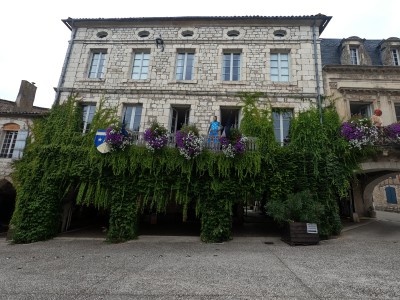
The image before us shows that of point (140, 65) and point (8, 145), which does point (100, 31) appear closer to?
point (140, 65)

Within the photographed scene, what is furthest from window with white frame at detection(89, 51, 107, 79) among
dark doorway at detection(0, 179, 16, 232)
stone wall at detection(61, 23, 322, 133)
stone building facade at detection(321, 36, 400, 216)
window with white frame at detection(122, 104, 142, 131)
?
stone building facade at detection(321, 36, 400, 216)

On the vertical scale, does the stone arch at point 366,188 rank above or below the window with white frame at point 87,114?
below

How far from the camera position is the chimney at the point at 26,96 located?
49.2ft

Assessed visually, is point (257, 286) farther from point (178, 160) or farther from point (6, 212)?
point (6, 212)

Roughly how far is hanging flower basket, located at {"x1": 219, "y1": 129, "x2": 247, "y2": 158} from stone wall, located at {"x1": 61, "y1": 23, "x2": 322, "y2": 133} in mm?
1678

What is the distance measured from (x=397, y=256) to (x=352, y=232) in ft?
10.6

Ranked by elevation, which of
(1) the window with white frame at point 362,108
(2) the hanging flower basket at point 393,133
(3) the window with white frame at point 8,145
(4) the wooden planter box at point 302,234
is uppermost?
(1) the window with white frame at point 362,108

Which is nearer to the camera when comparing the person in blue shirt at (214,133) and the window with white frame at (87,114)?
the person in blue shirt at (214,133)

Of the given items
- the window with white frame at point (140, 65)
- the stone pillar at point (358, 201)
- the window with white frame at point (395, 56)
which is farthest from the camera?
the stone pillar at point (358, 201)

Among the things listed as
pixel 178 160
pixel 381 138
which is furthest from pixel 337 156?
pixel 178 160

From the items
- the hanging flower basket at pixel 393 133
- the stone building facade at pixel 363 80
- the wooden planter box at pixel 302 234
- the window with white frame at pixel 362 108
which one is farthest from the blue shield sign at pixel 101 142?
the window with white frame at pixel 362 108

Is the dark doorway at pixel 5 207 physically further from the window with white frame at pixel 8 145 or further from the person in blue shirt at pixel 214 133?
the person in blue shirt at pixel 214 133

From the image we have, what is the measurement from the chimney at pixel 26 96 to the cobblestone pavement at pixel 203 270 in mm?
11625

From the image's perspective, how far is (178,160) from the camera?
7.81 metres
